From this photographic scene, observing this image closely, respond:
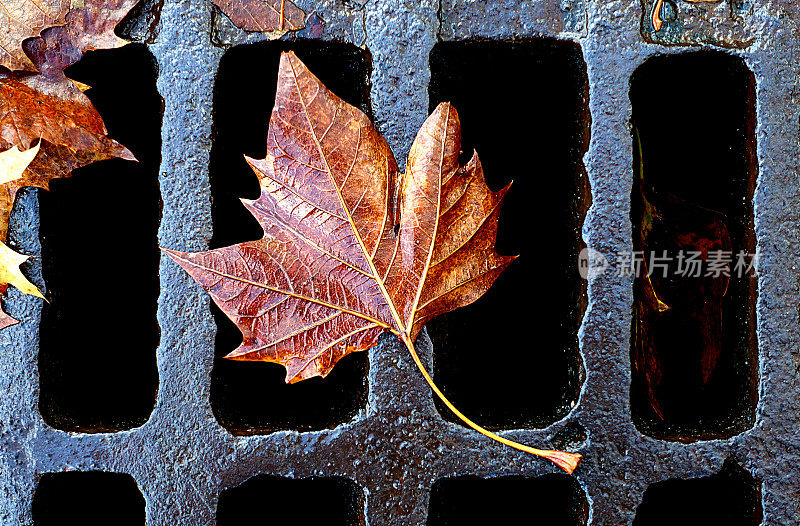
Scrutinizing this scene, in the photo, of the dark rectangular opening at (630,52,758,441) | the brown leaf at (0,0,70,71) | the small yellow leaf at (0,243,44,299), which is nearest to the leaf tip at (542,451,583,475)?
the dark rectangular opening at (630,52,758,441)

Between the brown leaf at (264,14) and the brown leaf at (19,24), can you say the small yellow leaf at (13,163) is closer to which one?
the brown leaf at (19,24)

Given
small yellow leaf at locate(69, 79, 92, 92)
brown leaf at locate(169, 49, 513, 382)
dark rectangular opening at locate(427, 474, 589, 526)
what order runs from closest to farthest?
brown leaf at locate(169, 49, 513, 382) < small yellow leaf at locate(69, 79, 92, 92) < dark rectangular opening at locate(427, 474, 589, 526)

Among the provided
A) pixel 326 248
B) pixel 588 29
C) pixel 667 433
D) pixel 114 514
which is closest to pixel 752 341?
pixel 667 433

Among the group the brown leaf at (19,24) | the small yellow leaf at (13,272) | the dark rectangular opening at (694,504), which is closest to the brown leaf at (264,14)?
the brown leaf at (19,24)

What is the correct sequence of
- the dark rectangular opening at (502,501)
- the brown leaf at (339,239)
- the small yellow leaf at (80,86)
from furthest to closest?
the dark rectangular opening at (502,501), the small yellow leaf at (80,86), the brown leaf at (339,239)

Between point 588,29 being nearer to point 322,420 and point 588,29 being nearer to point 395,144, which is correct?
point 395,144

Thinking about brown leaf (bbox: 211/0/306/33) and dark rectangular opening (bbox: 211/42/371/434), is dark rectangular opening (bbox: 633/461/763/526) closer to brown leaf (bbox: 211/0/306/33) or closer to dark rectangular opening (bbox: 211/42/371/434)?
dark rectangular opening (bbox: 211/42/371/434)
